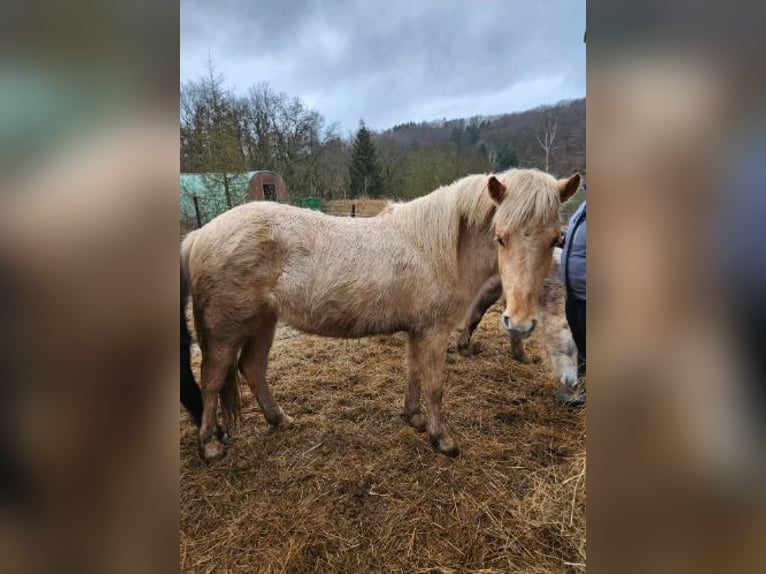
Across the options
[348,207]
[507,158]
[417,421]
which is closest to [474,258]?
[417,421]

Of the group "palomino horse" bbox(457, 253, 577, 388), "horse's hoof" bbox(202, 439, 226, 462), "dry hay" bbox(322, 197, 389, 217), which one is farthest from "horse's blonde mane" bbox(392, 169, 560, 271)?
"dry hay" bbox(322, 197, 389, 217)

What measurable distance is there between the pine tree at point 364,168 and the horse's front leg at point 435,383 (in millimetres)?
15228

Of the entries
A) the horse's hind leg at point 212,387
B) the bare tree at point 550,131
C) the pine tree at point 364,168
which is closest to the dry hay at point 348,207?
the pine tree at point 364,168

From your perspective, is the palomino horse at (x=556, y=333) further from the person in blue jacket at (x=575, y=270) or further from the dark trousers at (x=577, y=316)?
the person in blue jacket at (x=575, y=270)

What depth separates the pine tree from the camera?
17.2 meters

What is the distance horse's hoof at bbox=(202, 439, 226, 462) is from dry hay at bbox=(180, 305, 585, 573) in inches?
2.3

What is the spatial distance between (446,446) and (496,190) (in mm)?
1505

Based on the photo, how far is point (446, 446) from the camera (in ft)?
6.72

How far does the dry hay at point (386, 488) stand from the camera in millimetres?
1371

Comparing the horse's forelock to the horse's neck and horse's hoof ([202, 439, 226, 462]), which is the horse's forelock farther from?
horse's hoof ([202, 439, 226, 462])
